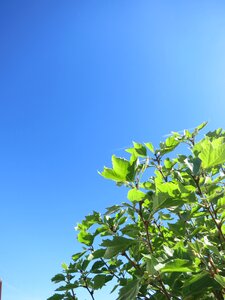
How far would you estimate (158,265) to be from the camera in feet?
5.35

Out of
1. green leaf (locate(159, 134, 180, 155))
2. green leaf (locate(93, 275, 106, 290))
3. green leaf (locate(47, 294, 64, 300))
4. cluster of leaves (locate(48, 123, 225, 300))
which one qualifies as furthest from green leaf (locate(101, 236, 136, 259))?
green leaf (locate(47, 294, 64, 300))

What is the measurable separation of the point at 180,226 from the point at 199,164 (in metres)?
0.63

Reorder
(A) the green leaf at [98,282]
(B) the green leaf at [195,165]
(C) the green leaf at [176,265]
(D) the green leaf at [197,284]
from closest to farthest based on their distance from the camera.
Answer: (C) the green leaf at [176,265], (D) the green leaf at [197,284], (B) the green leaf at [195,165], (A) the green leaf at [98,282]

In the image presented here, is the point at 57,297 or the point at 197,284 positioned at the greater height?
the point at 57,297

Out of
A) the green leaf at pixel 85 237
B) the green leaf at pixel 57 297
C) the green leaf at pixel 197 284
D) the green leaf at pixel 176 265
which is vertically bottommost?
the green leaf at pixel 197 284

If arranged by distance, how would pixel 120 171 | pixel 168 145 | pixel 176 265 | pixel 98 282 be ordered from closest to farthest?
pixel 176 265
pixel 120 171
pixel 98 282
pixel 168 145

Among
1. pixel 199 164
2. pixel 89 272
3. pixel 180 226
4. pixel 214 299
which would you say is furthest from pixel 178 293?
pixel 89 272

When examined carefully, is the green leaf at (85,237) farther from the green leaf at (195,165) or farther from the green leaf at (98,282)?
the green leaf at (195,165)

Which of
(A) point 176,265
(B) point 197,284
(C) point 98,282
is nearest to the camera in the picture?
(A) point 176,265

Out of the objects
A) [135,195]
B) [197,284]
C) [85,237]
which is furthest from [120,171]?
[85,237]

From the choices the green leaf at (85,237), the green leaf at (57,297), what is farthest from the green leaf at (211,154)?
the green leaf at (57,297)

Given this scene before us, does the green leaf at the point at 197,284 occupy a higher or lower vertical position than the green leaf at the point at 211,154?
lower

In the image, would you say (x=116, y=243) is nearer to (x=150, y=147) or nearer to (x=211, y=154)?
(x=211, y=154)

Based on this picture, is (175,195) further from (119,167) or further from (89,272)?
(89,272)
